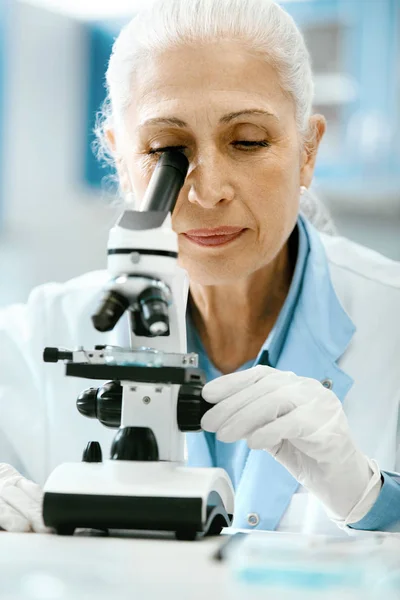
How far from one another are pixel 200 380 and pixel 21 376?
0.94m

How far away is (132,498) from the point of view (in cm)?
111

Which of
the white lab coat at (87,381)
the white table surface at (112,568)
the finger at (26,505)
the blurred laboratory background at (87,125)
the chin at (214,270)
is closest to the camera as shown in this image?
the white table surface at (112,568)

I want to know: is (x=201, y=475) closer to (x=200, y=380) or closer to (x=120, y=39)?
(x=200, y=380)

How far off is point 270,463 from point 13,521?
65cm

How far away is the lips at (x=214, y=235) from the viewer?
1.62 metres

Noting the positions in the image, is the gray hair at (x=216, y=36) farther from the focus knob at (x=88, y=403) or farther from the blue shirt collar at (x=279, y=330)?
the focus knob at (x=88, y=403)

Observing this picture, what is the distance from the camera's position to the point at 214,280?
1.69 metres

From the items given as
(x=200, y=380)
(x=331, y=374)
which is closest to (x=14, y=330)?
(x=331, y=374)

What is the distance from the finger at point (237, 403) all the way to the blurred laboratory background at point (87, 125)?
229cm

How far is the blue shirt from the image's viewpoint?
143 cm

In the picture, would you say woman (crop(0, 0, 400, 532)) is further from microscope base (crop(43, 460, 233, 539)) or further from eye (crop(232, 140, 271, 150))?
microscope base (crop(43, 460, 233, 539))

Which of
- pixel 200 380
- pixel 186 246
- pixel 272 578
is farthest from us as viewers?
pixel 186 246

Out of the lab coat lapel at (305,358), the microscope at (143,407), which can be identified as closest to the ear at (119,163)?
the lab coat lapel at (305,358)

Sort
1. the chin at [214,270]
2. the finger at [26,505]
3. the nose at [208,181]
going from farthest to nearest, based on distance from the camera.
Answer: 1. the chin at [214,270]
2. the nose at [208,181]
3. the finger at [26,505]
